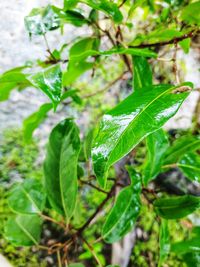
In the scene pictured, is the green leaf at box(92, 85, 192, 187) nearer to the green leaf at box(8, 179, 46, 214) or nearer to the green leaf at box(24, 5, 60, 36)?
the green leaf at box(24, 5, 60, 36)

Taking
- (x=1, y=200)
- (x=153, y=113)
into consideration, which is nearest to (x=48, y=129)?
(x=1, y=200)

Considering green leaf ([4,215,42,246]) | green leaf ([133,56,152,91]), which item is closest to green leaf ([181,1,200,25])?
green leaf ([133,56,152,91])

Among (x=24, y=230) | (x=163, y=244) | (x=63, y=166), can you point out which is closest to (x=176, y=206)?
(x=163, y=244)

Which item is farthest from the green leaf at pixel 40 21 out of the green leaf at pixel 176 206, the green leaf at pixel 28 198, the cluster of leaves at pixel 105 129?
the green leaf at pixel 176 206

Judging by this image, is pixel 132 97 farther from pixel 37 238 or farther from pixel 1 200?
pixel 1 200

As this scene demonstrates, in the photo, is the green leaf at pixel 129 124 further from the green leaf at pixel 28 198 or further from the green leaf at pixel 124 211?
the green leaf at pixel 28 198

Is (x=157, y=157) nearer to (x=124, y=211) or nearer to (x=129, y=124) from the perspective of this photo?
(x=124, y=211)

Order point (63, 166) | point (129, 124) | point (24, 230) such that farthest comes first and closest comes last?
point (24, 230), point (63, 166), point (129, 124)
